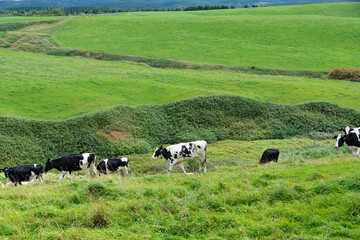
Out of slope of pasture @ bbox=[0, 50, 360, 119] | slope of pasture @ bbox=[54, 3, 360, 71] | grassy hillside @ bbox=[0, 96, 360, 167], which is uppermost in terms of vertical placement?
slope of pasture @ bbox=[54, 3, 360, 71]

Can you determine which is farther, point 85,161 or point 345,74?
point 345,74

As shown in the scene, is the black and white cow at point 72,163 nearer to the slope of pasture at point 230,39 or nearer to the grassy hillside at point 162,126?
the grassy hillside at point 162,126

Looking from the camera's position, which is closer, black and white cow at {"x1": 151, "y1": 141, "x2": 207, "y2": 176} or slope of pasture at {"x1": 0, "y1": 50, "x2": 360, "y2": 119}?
black and white cow at {"x1": 151, "y1": 141, "x2": 207, "y2": 176}

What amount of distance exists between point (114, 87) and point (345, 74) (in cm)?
3935

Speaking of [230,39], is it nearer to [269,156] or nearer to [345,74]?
[345,74]

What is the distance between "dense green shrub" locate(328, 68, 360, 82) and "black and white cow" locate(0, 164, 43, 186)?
5102cm

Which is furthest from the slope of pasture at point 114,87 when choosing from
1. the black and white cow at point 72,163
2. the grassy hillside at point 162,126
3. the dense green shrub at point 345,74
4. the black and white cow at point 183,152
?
the black and white cow at point 183,152

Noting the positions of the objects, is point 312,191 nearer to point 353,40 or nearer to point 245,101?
point 245,101

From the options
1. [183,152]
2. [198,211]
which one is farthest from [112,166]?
[198,211]

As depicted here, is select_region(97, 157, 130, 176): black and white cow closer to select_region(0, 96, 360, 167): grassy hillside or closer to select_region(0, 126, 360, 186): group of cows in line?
select_region(0, 126, 360, 186): group of cows in line

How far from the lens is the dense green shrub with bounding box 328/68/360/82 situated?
185ft

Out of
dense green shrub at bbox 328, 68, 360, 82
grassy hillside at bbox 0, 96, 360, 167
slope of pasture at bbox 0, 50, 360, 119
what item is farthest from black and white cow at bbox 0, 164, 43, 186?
dense green shrub at bbox 328, 68, 360, 82

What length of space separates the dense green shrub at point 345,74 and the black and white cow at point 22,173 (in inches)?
2009

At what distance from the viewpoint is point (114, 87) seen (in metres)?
43.0
